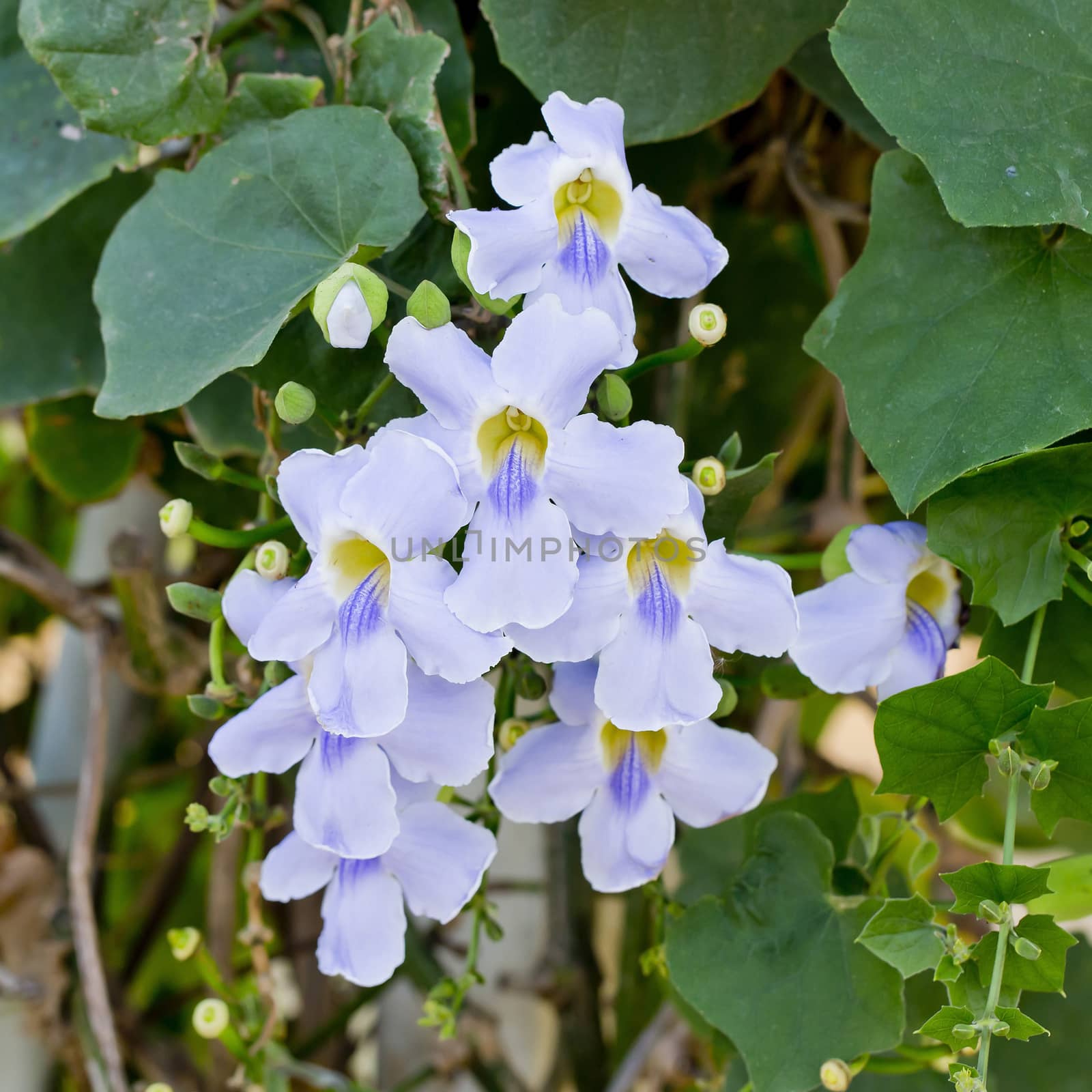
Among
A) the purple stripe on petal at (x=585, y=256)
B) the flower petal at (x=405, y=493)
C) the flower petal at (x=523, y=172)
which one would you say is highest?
the flower petal at (x=523, y=172)

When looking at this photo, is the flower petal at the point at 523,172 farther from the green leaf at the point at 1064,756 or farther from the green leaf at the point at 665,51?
the green leaf at the point at 1064,756

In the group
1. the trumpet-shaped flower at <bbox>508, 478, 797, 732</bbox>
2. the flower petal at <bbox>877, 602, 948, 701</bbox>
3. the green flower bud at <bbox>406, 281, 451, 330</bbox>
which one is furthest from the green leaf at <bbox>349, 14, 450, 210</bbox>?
the flower petal at <bbox>877, 602, 948, 701</bbox>

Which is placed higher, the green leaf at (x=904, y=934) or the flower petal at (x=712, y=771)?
the flower petal at (x=712, y=771)

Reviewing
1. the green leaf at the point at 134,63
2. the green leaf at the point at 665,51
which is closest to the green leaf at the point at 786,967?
the green leaf at the point at 665,51

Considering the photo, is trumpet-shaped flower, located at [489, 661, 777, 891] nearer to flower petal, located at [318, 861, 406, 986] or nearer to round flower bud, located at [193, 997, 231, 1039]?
flower petal, located at [318, 861, 406, 986]

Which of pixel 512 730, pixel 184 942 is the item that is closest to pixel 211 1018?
pixel 184 942

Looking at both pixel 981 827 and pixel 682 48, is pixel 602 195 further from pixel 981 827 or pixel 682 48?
pixel 981 827
